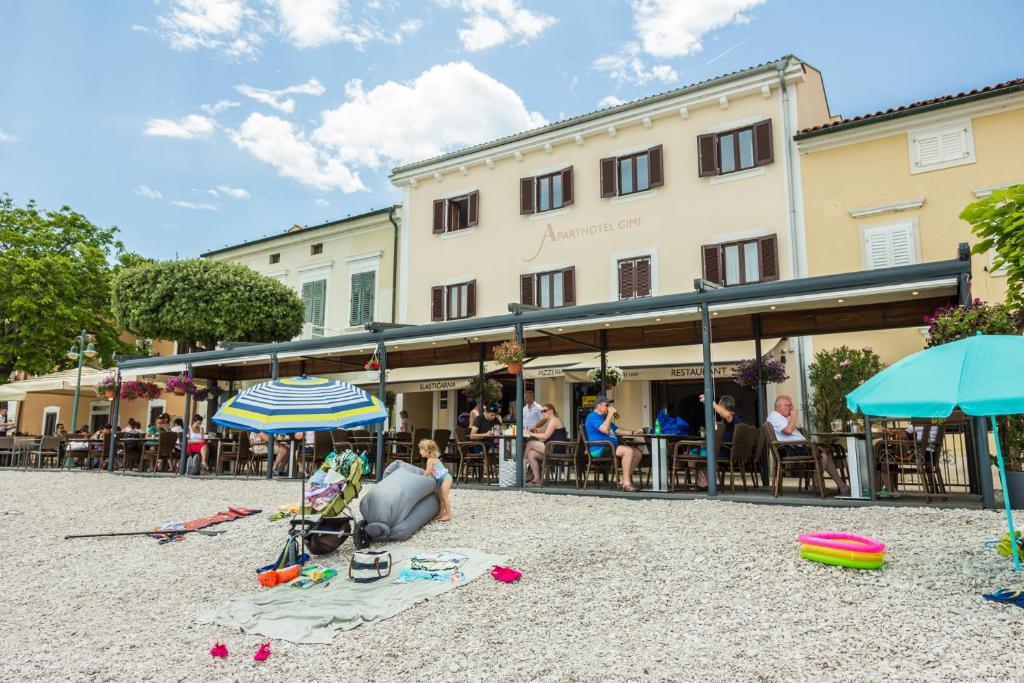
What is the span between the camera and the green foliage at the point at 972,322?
643 cm

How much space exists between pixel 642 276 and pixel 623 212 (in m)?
1.69

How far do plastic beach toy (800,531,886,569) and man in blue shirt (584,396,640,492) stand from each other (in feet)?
12.0

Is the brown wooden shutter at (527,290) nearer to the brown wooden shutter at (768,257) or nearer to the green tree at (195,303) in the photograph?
the brown wooden shutter at (768,257)

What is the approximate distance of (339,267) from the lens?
21.9 metres

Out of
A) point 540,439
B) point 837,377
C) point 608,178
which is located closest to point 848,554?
point 540,439

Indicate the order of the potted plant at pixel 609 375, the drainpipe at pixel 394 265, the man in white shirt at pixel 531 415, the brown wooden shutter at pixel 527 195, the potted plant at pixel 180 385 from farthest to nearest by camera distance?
1. the drainpipe at pixel 394 265
2. the brown wooden shutter at pixel 527 195
3. the potted plant at pixel 180 385
4. the potted plant at pixel 609 375
5. the man in white shirt at pixel 531 415

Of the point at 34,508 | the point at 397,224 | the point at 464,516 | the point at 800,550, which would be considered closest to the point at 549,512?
the point at 464,516

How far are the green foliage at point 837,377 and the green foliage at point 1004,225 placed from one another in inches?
260

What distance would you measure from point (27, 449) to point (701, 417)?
51.7 feet

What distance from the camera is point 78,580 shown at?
6199 millimetres

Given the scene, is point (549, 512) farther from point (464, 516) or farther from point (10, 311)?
point (10, 311)

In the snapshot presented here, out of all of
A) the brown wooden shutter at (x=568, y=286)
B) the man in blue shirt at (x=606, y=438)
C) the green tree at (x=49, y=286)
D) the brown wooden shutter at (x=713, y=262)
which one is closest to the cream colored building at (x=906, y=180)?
the brown wooden shutter at (x=713, y=262)

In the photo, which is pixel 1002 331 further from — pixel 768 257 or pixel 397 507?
pixel 768 257

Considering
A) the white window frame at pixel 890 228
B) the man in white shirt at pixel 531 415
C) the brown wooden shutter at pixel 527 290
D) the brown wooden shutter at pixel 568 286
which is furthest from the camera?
the brown wooden shutter at pixel 527 290
